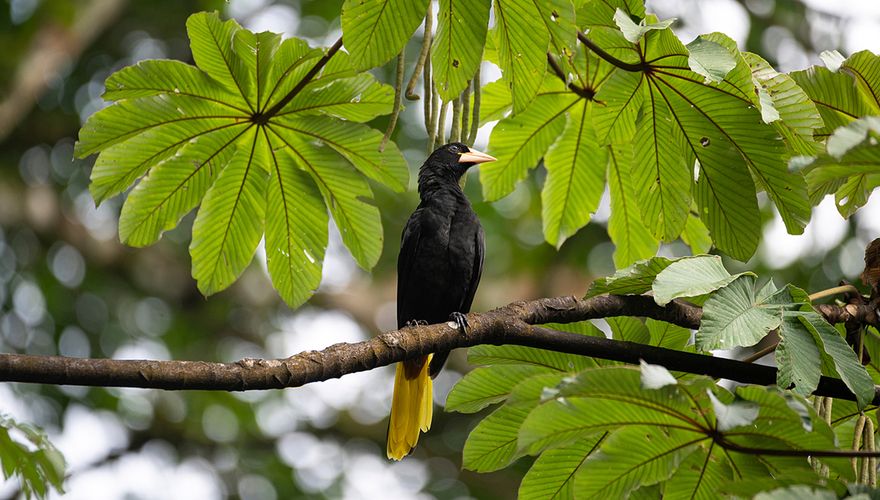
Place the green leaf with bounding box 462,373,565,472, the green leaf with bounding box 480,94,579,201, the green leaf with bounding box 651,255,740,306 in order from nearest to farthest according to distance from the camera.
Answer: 1. the green leaf with bounding box 651,255,740,306
2. the green leaf with bounding box 462,373,565,472
3. the green leaf with bounding box 480,94,579,201

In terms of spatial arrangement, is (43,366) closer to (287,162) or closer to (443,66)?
(443,66)

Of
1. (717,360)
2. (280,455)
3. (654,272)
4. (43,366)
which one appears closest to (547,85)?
(654,272)

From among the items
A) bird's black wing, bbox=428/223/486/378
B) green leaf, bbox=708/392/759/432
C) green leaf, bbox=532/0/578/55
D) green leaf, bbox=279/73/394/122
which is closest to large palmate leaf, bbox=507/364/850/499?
green leaf, bbox=708/392/759/432

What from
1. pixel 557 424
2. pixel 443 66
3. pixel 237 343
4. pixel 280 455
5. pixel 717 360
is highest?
pixel 237 343

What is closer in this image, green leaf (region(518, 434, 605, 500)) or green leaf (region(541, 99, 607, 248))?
green leaf (region(518, 434, 605, 500))

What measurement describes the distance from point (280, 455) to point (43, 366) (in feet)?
21.9

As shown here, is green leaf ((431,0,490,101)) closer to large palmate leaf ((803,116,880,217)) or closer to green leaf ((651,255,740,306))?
green leaf ((651,255,740,306))

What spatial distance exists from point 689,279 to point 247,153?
150 cm

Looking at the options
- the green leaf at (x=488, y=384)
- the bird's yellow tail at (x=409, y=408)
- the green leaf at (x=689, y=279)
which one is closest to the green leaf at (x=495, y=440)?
the green leaf at (x=488, y=384)

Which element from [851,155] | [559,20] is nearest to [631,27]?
[559,20]

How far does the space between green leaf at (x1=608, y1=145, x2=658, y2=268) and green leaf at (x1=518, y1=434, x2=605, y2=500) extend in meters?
1.07

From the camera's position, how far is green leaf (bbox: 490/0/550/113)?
2291 mm

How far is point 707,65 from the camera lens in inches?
83.7

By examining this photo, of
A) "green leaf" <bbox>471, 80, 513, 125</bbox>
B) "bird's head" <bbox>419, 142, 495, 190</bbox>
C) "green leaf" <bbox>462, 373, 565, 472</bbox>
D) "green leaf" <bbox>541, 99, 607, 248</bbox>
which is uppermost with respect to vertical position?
"bird's head" <bbox>419, 142, 495, 190</bbox>
